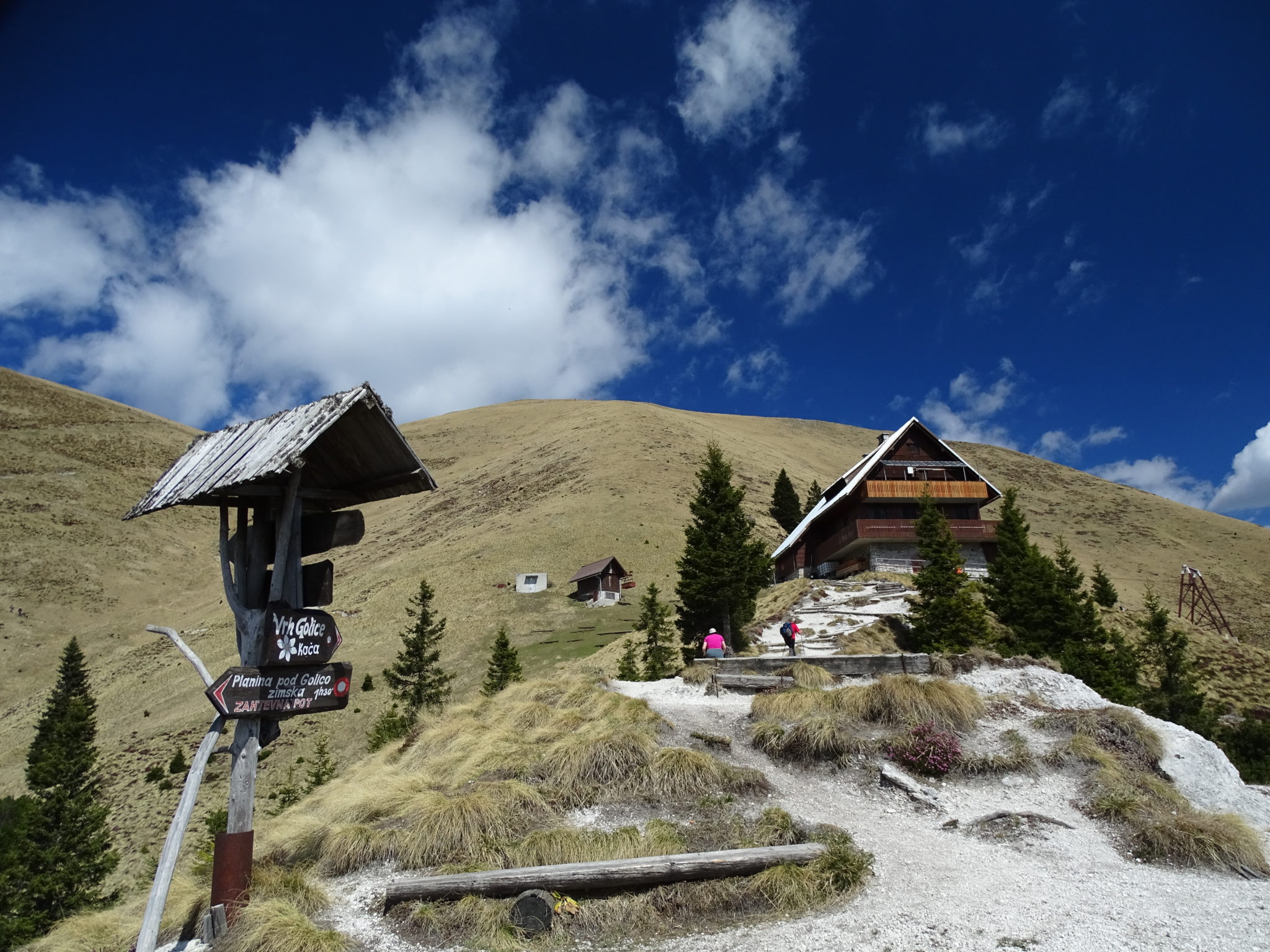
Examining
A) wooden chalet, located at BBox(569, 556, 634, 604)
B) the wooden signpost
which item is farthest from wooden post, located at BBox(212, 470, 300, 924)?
wooden chalet, located at BBox(569, 556, 634, 604)

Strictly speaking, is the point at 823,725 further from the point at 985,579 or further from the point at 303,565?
the point at 985,579

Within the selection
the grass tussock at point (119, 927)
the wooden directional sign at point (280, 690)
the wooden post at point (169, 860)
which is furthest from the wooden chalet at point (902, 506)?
the wooden post at point (169, 860)

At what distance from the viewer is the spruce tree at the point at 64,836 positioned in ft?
83.5

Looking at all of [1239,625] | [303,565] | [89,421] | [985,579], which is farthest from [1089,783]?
[89,421]

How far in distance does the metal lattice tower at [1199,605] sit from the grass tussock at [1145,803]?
1747 inches

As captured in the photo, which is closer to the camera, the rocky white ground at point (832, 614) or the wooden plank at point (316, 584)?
the wooden plank at point (316, 584)

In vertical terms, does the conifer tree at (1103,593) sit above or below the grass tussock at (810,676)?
above

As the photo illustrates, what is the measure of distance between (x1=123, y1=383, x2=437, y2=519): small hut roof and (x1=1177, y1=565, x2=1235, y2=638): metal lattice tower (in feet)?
183

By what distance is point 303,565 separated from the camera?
9102mm

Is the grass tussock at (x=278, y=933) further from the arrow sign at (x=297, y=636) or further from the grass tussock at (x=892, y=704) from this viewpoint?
the grass tussock at (x=892, y=704)

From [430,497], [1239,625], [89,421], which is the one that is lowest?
[1239,625]

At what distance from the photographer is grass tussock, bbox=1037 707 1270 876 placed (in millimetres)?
8758

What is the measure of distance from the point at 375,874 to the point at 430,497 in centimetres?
10921

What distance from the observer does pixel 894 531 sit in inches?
1588
